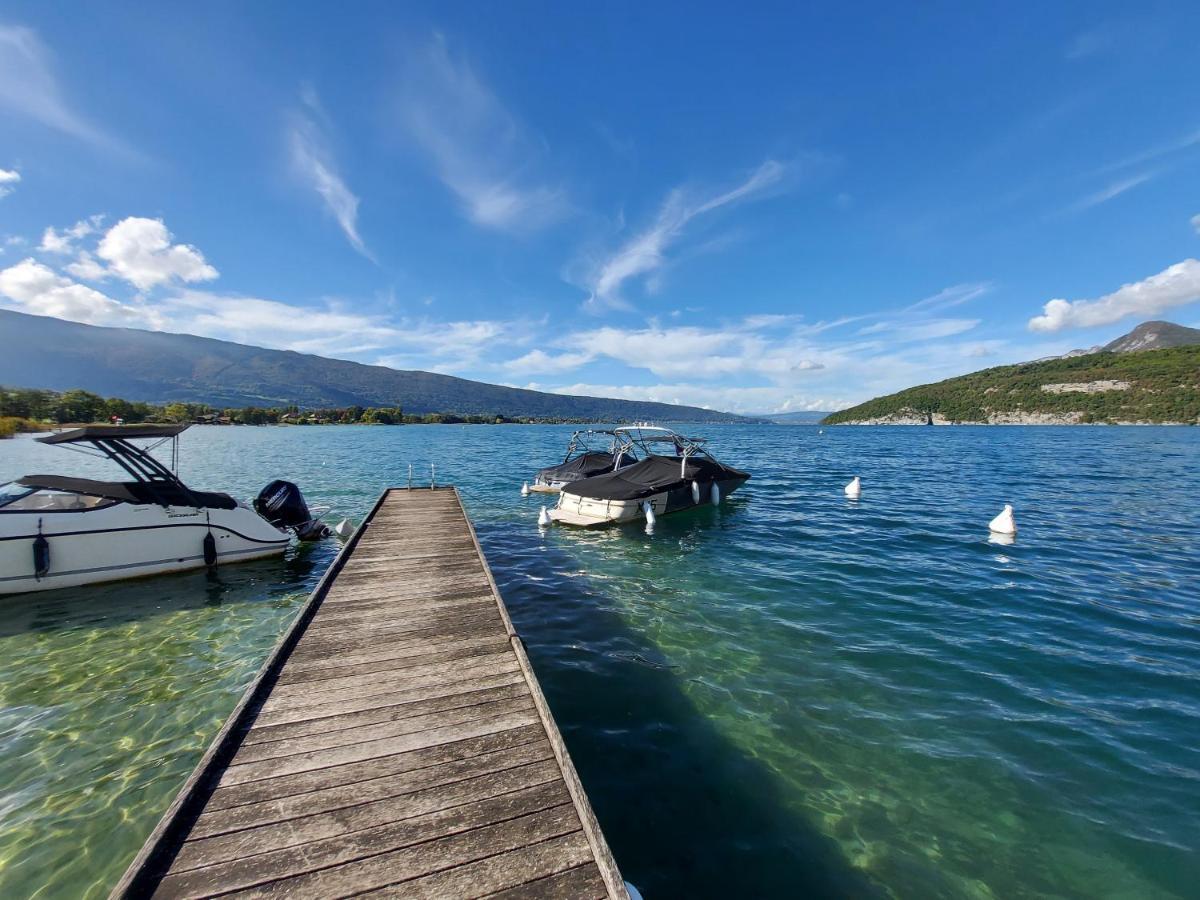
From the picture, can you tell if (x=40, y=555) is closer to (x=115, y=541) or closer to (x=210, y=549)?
(x=115, y=541)

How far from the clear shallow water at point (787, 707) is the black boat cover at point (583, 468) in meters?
7.58

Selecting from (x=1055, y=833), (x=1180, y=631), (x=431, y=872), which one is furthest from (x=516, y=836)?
(x=1180, y=631)

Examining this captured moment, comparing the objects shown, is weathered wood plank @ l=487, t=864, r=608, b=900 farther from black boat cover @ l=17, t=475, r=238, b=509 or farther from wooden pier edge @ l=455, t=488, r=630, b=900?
black boat cover @ l=17, t=475, r=238, b=509

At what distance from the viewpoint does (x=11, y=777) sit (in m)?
5.57

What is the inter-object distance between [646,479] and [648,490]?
117cm

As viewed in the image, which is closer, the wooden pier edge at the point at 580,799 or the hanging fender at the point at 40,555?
the wooden pier edge at the point at 580,799

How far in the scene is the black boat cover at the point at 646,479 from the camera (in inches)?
726

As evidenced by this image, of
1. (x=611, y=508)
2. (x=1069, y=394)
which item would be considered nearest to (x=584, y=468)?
(x=611, y=508)

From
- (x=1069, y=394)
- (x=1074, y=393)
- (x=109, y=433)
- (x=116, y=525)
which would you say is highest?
(x=1074, y=393)

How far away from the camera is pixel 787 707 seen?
279 inches

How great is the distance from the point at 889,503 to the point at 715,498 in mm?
9203

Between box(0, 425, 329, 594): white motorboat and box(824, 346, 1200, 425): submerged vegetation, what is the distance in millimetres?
177674

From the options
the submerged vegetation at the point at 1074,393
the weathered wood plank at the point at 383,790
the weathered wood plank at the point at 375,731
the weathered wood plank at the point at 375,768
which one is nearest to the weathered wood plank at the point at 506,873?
the weathered wood plank at the point at 383,790

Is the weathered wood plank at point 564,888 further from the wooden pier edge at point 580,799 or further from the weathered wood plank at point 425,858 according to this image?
the weathered wood plank at point 425,858
